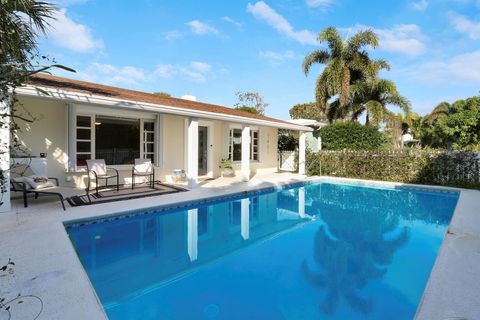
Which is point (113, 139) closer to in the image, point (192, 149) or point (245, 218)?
point (192, 149)

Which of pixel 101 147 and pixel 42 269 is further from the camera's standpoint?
pixel 101 147

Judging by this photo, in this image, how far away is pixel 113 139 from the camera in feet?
35.0

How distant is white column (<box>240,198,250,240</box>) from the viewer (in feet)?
22.6

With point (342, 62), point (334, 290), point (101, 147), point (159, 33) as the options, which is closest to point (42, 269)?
point (334, 290)

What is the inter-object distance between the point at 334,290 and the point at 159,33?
51.3ft

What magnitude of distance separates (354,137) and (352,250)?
13913mm

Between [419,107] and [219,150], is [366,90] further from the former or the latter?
[419,107]

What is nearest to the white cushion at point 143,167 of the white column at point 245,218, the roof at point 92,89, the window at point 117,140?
the window at point 117,140

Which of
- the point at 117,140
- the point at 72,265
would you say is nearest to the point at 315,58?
the point at 117,140

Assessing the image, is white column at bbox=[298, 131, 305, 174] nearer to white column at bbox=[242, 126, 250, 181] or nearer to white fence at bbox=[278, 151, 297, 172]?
white fence at bbox=[278, 151, 297, 172]

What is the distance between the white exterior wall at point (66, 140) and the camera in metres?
8.89

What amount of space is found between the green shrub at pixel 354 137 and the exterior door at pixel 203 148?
9.06m

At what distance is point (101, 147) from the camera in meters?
10.4

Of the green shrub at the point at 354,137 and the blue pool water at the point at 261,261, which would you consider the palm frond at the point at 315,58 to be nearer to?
the green shrub at the point at 354,137
